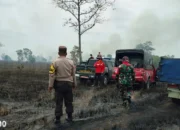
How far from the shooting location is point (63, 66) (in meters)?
6.65

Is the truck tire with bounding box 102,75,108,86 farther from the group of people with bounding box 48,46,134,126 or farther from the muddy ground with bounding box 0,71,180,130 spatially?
the group of people with bounding box 48,46,134,126

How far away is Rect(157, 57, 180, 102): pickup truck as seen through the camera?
9586mm

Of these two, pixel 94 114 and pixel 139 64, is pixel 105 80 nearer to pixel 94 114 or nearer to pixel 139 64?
pixel 139 64

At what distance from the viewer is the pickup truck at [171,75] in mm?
9586

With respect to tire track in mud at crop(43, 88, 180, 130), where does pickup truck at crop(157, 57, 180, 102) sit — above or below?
above

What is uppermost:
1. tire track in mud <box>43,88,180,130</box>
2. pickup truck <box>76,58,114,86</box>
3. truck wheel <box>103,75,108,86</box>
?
pickup truck <box>76,58,114,86</box>

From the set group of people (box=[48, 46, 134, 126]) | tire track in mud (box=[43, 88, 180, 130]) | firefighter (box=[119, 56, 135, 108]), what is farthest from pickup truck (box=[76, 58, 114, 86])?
group of people (box=[48, 46, 134, 126])

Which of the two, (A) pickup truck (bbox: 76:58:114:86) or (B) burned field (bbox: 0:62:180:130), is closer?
(B) burned field (bbox: 0:62:180:130)

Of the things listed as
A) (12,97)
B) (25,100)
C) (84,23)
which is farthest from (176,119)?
(84,23)

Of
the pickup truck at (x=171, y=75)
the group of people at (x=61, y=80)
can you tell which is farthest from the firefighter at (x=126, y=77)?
the group of people at (x=61, y=80)

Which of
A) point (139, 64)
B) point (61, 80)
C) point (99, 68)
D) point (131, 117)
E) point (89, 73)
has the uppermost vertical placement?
point (139, 64)

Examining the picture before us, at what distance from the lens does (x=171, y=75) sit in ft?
32.0

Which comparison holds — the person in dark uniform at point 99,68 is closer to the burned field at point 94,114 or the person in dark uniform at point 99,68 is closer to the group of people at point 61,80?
the burned field at point 94,114

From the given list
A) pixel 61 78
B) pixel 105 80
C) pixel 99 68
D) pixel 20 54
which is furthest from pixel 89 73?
pixel 20 54
